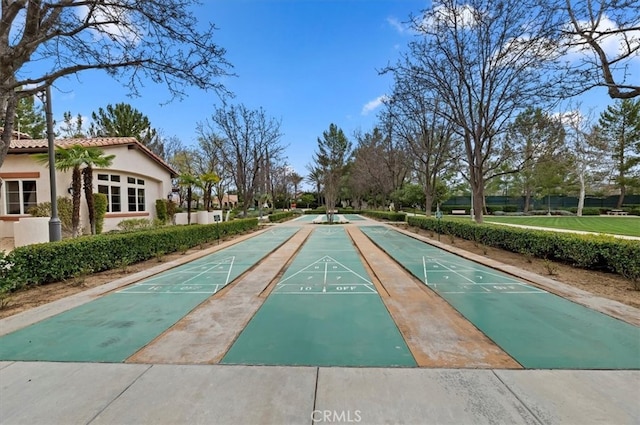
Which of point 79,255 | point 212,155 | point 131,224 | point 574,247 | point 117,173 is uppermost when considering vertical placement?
point 212,155

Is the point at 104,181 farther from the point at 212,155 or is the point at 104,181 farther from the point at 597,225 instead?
the point at 597,225

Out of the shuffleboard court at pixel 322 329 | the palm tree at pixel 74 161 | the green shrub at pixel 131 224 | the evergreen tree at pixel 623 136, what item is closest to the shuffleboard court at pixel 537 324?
the shuffleboard court at pixel 322 329

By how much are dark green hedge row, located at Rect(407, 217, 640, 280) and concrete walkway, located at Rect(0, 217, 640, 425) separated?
4.76m

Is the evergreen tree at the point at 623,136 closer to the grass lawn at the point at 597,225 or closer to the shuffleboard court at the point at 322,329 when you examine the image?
the grass lawn at the point at 597,225

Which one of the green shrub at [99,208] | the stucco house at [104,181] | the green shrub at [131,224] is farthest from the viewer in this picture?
the green shrub at [131,224]

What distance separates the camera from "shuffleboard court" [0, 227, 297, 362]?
11.3 feet

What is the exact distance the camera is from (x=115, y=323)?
171 inches

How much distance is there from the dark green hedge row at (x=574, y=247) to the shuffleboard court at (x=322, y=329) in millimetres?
5113

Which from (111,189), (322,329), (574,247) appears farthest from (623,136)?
(111,189)

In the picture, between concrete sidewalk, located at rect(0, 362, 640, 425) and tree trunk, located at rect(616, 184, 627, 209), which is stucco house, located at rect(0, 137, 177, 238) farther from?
tree trunk, located at rect(616, 184, 627, 209)

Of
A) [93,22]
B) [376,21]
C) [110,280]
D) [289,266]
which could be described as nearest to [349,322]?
[289,266]

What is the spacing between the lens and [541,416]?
2.29m

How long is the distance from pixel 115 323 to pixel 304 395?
3248mm

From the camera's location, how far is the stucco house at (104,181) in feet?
44.5
